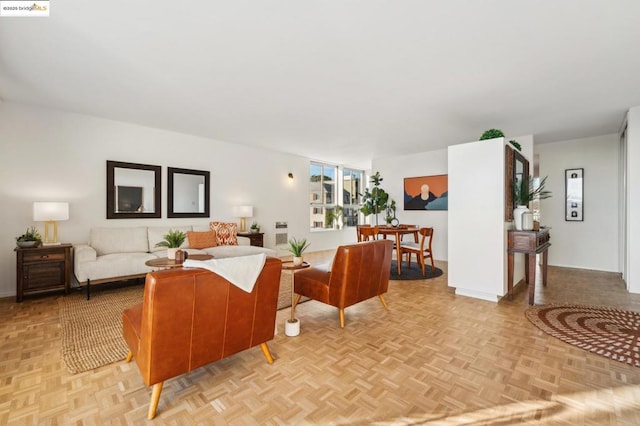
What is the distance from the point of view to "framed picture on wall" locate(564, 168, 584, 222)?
227 inches

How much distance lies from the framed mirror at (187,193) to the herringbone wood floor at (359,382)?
2836mm

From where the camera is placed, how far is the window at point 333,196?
8.51 meters

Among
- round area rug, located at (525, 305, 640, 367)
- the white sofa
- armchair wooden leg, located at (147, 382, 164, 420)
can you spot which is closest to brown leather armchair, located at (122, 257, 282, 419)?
armchair wooden leg, located at (147, 382, 164, 420)

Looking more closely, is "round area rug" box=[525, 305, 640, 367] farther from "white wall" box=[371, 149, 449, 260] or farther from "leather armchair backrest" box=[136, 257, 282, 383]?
"white wall" box=[371, 149, 449, 260]

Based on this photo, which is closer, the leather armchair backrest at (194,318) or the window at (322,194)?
the leather armchair backrest at (194,318)

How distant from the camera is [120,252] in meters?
4.53

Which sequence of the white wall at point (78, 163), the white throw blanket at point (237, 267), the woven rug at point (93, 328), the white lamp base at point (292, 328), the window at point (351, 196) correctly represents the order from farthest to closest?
the window at point (351, 196) < the white wall at point (78, 163) < the white lamp base at point (292, 328) < the woven rug at point (93, 328) < the white throw blanket at point (237, 267)

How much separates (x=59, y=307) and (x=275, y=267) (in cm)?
324

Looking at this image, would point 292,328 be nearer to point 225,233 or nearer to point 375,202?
point 225,233

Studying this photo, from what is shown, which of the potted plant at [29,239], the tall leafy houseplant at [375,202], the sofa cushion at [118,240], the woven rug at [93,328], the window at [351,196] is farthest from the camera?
the window at [351,196]

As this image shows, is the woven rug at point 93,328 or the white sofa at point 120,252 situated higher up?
the white sofa at point 120,252

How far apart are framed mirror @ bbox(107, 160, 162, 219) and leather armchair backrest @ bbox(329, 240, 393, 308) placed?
3.99 m

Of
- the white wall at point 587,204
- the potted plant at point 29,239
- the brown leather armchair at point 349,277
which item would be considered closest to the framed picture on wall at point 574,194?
the white wall at point 587,204

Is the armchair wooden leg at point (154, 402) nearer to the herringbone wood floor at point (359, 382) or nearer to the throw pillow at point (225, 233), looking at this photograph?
the herringbone wood floor at point (359, 382)
